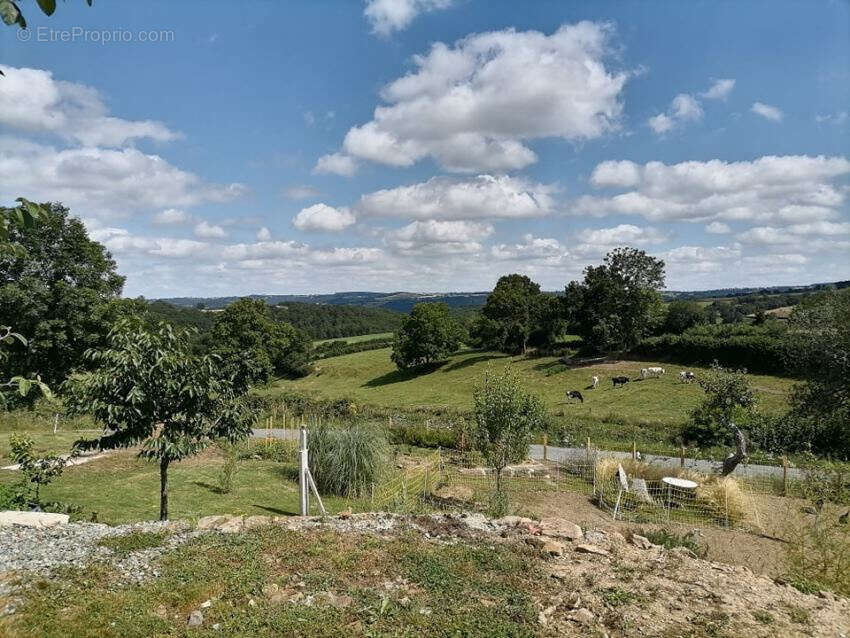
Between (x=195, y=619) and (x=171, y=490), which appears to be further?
(x=171, y=490)

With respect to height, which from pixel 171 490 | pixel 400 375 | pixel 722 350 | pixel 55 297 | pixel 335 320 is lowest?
pixel 400 375

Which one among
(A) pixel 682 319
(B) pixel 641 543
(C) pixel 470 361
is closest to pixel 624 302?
(A) pixel 682 319

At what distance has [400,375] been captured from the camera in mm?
50281

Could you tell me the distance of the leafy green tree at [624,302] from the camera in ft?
134

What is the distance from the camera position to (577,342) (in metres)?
49.2

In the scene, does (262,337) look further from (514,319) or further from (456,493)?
(456,493)

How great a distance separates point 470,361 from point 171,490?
3798cm

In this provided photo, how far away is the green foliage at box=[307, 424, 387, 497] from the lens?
14.6m

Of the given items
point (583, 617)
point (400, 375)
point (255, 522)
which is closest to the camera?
point (583, 617)

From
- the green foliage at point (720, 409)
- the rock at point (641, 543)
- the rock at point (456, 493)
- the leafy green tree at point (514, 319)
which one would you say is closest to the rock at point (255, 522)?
the rock at point (641, 543)

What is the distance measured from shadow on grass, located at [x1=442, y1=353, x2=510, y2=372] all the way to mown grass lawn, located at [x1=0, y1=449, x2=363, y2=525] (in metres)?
31.6

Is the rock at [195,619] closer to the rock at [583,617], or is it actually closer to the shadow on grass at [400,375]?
the rock at [583,617]

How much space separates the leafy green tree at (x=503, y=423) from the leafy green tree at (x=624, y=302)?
2946cm

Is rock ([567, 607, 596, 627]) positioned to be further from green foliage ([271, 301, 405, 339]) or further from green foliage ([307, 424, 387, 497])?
green foliage ([271, 301, 405, 339])
